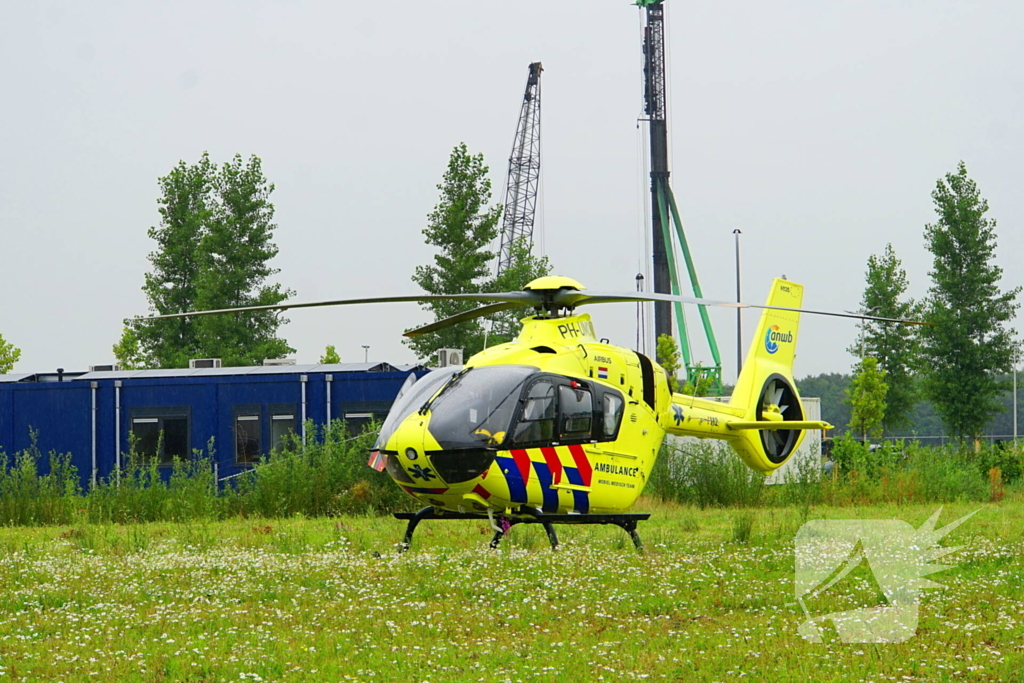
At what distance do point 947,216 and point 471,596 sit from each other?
108 ft

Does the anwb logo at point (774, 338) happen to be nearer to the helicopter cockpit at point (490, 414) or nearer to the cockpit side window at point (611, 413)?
the cockpit side window at point (611, 413)

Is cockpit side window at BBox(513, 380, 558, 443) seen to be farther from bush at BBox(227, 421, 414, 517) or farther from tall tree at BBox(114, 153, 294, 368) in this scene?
tall tree at BBox(114, 153, 294, 368)

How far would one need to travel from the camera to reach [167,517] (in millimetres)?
18000

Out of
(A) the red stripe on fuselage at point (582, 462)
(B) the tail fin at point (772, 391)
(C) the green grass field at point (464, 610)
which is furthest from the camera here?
(B) the tail fin at point (772, 391)

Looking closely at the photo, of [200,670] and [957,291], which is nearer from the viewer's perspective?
[200,670]

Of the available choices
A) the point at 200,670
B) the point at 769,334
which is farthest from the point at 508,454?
the point at 769,334

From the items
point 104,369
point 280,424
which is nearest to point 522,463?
point 280,424

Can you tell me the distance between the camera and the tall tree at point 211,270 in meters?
40.0

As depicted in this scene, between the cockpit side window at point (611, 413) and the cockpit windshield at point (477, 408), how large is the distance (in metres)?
1.18

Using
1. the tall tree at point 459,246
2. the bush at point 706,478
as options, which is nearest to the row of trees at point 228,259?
the tall tree at point 459,246

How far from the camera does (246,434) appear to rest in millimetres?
22828

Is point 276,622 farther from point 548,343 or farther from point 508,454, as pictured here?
point 548,343

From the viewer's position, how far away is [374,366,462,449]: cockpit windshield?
1285cm

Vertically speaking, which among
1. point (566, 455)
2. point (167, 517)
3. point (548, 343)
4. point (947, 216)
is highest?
point (947, 216)
